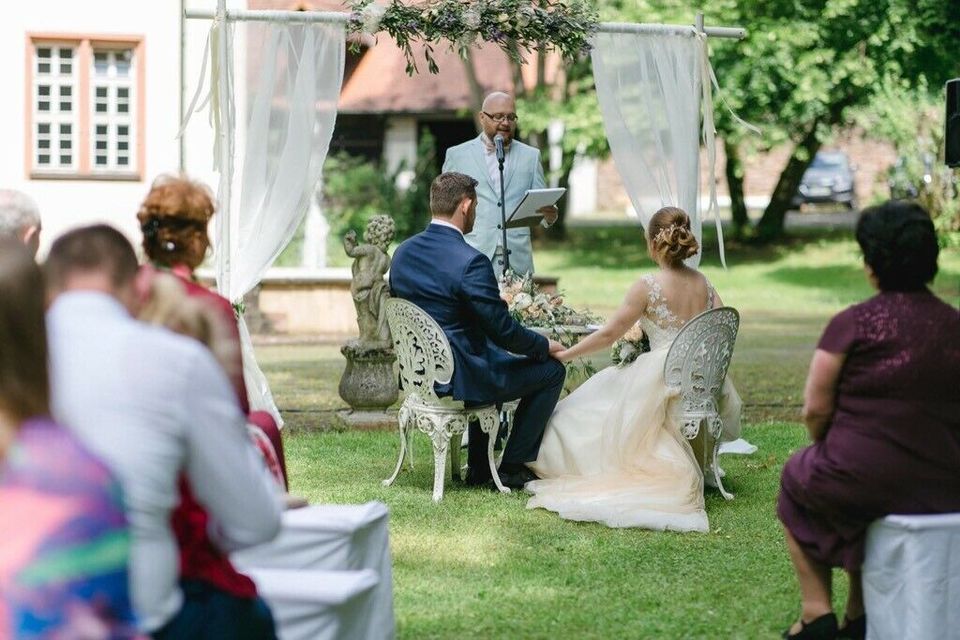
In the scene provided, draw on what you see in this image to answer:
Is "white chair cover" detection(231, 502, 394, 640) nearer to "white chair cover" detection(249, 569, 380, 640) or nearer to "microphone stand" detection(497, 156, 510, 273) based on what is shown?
"white chair cover" detection(249, 569, 380, 640)

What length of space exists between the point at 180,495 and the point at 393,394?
6.72 m

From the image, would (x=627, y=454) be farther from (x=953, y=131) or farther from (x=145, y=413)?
(x=145, y=413)

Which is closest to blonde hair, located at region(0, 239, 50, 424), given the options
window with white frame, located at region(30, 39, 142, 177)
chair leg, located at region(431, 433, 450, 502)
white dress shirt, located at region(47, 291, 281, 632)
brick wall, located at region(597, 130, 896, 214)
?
white dress shirt, located at region(47, 291, 281, 632)

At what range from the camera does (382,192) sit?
26984 mm

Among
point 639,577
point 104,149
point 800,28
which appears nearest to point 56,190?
point 104,149

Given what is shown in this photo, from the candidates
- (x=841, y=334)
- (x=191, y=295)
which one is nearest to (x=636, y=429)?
(x=841, y=334)

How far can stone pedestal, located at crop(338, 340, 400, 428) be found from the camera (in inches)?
384

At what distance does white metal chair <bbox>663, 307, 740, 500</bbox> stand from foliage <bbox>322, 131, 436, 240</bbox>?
18.9m

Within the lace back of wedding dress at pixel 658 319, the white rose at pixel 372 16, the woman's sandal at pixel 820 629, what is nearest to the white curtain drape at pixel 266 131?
the white rose at pixel 372 16

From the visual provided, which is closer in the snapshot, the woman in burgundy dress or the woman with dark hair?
the woman with dark hair

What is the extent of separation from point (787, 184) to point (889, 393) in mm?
22804

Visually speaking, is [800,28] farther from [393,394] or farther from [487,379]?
[487,379]

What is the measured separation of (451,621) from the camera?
528 cm

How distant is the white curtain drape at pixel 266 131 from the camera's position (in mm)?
8586
